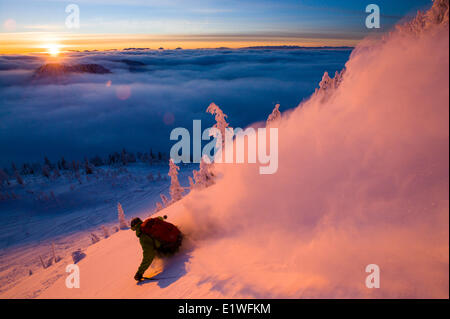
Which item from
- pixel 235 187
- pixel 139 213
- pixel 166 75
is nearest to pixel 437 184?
pixel 235 187

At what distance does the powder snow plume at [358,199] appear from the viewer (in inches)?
111

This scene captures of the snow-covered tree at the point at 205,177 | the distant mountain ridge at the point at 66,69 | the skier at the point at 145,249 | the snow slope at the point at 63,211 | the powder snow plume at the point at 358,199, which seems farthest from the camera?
the distant mountain ridge at the point at 66,69

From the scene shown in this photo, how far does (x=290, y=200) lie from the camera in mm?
4570

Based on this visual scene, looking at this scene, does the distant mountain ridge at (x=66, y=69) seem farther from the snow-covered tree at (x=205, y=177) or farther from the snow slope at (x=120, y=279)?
the snow slope at (x=120, y=279)

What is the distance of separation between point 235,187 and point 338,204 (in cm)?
237

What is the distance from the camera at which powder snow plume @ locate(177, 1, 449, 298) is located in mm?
2818

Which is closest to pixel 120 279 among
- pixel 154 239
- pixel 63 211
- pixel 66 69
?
pixel 154 239

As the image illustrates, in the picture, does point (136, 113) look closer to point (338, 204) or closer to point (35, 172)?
point (35, 172)

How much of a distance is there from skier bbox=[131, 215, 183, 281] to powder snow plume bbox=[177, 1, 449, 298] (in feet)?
1.64

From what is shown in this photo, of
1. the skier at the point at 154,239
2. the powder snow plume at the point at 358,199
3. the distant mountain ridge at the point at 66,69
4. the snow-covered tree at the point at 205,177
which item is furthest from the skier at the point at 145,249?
the distant mountain ridge at the point at 66,69

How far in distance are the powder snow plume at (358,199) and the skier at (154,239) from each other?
50cm

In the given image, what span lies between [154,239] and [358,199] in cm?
372

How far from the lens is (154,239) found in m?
4.64
